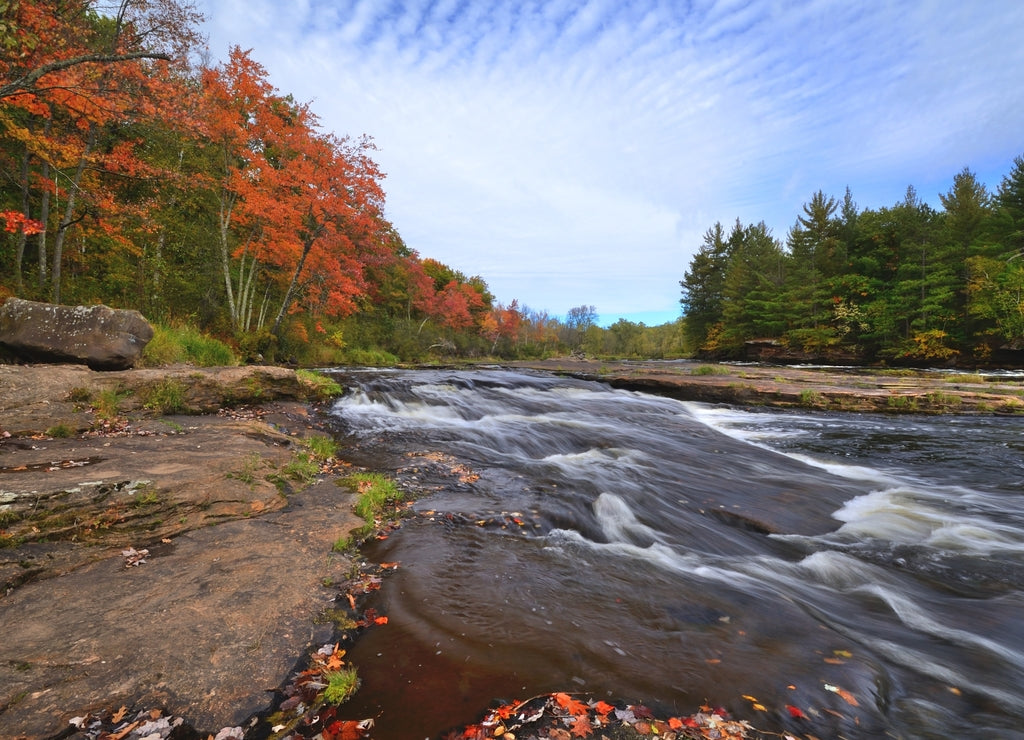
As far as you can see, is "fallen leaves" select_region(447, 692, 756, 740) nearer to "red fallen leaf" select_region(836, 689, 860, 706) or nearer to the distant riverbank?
"red fallen leaf" select_region(836, 689, 860, 706)

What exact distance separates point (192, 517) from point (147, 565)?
31.7 inches

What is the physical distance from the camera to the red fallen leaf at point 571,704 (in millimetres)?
2289

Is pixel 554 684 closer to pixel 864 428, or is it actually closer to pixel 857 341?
pixel 864 428

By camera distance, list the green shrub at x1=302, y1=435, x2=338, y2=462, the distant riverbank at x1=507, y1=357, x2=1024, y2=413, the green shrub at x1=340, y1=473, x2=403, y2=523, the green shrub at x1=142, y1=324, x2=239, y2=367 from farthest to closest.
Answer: the distant riverbank at x1=507, y1=357, x2=1024, y2=413, the green shrub at x1=142, y1=324, x2=239, y2=367, the green shrub at x1=302, y1=435, x2=338, y2=462, the green shrub at x1=340, y1=473, x2=403, y2=523

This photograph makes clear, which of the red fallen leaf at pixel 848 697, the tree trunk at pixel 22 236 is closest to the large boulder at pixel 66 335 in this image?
the tree trunk at pixel 22 236

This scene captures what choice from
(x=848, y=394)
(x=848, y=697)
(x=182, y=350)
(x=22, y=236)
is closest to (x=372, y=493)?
(x=848, y=697)

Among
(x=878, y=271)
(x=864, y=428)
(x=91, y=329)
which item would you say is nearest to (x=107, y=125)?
(x=91, y=329)

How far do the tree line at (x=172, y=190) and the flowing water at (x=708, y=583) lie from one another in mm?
5519

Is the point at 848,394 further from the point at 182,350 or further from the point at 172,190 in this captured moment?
the point at 172,190

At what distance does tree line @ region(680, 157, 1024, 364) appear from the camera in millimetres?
27906

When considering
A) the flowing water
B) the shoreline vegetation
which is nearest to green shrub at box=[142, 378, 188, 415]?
the shoreline vegetation

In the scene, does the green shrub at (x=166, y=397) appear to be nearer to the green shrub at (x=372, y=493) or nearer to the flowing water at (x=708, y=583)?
the flowing water at (x=708, y=583)

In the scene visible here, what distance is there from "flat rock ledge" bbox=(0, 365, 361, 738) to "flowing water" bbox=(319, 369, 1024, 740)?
68cm

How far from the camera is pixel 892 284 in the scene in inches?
1359
